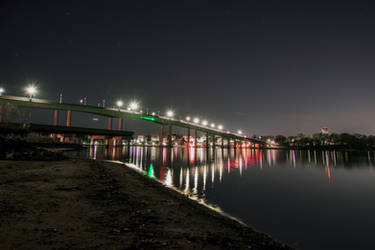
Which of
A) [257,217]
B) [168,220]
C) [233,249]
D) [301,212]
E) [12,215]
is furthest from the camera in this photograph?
[301,212]

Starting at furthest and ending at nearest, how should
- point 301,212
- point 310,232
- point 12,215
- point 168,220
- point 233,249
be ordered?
1. point 301,212
2. point 310,232
3. point 168,220
4. point 12,215
5. point 233,249

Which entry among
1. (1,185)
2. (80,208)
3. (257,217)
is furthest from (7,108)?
(257,217)

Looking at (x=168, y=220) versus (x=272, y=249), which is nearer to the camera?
(x=272, y=249)

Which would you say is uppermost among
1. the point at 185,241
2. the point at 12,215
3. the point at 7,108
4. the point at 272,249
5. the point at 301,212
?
the point at 7,108

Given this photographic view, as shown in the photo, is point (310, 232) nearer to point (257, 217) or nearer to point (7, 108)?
point (257, 217)

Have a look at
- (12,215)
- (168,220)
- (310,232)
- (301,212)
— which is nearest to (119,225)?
(168,220)

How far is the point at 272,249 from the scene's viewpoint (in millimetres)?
6102

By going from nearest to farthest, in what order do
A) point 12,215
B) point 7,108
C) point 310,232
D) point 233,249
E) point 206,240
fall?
point 233,249, point 206,240, point 12,215, point 310,232, point 7,108

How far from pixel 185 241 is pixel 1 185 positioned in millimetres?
10471

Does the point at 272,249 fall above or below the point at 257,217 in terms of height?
above

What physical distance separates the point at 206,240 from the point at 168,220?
1.97m

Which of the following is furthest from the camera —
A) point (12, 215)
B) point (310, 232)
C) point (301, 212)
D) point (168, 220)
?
point (301, 212)

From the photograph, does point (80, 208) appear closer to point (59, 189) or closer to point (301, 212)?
point (59, 189)

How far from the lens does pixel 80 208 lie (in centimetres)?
776
